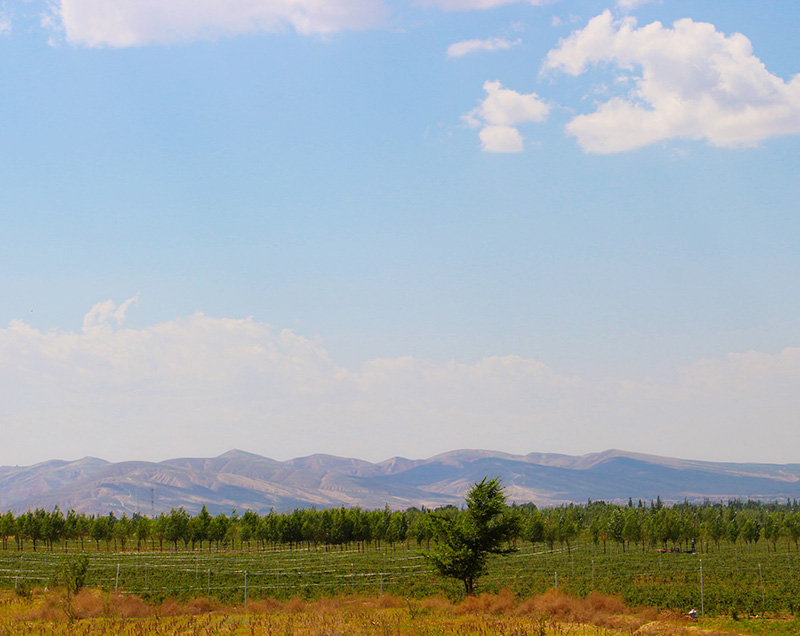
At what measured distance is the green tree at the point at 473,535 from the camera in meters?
34.6

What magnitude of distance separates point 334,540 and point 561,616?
8076 cm

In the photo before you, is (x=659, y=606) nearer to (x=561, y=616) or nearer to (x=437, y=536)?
(x=561, y=616)

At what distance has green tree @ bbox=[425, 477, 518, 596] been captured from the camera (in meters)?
34.6

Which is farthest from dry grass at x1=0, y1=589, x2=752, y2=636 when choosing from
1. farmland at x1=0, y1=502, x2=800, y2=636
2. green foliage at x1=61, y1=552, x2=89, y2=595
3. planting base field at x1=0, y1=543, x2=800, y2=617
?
planting base field at x1=0, y1=543, x2=800, y2=617

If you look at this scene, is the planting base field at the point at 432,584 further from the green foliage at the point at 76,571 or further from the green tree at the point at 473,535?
the green tree at the point at 473,535

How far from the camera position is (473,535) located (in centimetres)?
3472

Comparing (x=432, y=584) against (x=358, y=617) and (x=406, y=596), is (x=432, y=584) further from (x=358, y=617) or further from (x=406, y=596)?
(x=358, y=617)

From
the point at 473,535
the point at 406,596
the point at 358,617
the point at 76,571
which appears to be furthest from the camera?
the point at 406,596

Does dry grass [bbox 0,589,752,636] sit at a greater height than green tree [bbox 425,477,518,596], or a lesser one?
lesser

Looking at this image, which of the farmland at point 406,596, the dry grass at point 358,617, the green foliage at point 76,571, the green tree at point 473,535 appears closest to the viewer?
the dry grass at point 358,617

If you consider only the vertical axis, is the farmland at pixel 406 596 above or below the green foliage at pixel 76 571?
below

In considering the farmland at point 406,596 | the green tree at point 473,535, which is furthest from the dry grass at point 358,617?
the green tree at point 473,535

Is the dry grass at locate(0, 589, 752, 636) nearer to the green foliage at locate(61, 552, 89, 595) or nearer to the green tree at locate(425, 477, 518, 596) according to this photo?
the green foliage at locate(61, 552, 89, 595)

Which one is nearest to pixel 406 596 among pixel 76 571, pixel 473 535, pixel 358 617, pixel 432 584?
pixel 473 535
